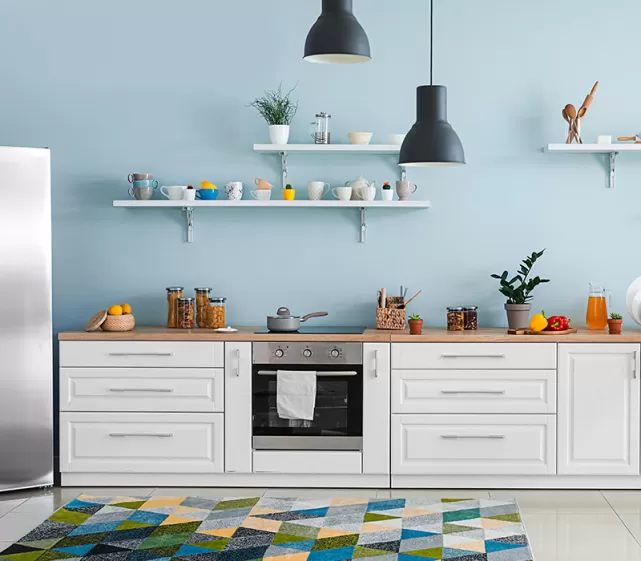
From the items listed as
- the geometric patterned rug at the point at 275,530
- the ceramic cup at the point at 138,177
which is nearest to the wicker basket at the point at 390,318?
the geometric patterned rug at the point at 275,530

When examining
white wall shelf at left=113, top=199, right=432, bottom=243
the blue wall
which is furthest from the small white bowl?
white wall shelf at left=113, top=199, right=432, bottom=243

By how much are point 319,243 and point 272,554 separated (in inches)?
75.4

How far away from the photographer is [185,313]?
4500 millimetres

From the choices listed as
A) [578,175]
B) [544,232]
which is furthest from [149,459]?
[578,175]

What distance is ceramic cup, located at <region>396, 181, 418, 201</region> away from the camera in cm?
449

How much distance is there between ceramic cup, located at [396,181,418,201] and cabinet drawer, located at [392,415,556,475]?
1187 mm

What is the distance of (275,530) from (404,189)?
75.7 inches

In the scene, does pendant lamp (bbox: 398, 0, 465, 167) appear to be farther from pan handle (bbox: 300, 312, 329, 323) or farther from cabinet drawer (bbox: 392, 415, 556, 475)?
cabinet drawer (bbox: 392, 415, 556, 475)

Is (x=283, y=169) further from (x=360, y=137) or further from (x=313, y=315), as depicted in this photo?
(x=313, y=315)

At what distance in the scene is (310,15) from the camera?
4648 millimetres

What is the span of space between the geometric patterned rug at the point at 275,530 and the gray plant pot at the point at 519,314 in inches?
37.4

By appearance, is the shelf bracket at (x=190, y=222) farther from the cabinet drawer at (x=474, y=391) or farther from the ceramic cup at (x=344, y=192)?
the cabinet drawer at (x=474, y=391)

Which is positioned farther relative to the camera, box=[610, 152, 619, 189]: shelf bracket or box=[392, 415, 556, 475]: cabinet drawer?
box=[610, 152, 619, 189]: shelf bracket

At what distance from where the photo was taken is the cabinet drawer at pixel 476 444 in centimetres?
412
